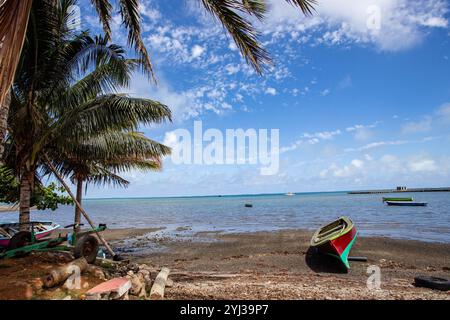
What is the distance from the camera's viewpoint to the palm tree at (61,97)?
25.0 feet

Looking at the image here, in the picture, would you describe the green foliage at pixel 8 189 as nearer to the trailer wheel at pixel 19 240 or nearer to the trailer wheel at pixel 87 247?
the trailer wheel at pixel 19 240

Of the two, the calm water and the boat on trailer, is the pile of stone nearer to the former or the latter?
the boat on trailer

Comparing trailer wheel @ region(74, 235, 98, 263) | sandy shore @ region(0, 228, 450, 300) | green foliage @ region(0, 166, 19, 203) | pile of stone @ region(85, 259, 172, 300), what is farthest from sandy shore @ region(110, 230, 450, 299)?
green foliage @ region(0, 166, 19, 203)

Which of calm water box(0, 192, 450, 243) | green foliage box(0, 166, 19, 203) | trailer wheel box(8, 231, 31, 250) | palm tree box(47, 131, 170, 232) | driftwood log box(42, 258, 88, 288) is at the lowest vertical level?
calm water box(0, 192, 450, 243)

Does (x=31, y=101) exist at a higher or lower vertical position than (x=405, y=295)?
higher

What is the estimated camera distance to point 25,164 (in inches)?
329

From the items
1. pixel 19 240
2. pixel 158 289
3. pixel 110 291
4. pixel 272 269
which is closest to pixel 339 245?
pixel 272 269

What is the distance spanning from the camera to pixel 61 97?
28.4ft

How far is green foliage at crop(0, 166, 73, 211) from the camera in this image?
1329 cm

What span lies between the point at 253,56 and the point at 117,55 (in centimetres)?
484

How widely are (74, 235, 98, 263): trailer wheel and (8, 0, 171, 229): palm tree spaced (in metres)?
2.66

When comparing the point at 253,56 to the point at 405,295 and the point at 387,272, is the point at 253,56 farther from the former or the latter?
the point at 387,272
